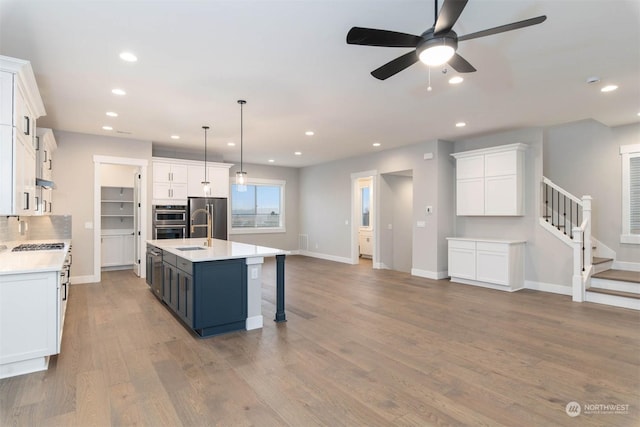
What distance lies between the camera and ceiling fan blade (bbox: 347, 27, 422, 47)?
2.10 meters

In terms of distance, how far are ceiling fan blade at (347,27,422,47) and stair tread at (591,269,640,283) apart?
5179 millimetres

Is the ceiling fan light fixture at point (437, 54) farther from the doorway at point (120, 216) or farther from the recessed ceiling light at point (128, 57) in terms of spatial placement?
the doorway at point (120, 216)

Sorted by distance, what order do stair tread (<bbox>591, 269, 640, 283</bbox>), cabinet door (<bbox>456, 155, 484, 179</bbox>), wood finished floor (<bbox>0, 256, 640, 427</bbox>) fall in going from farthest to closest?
cabinet door (<bbox>456, 155, 484, 179</bbox>)
stair tread (<bbox>591, 269, 640, 283</bbox>)
wood finished floor (<bbox>0, 256, 640, 427</bbox>)

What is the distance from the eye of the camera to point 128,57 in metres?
3.25

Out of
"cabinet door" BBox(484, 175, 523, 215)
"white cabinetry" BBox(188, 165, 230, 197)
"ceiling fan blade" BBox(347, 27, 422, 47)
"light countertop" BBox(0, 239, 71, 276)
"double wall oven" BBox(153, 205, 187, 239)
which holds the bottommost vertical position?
"light countertop" BBox(0, 239, 71, 276)

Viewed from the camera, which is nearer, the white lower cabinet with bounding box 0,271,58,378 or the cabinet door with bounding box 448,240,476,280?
the white lower cabinet with bounding box 0,271,58,378

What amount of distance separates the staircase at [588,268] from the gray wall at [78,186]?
8215mm

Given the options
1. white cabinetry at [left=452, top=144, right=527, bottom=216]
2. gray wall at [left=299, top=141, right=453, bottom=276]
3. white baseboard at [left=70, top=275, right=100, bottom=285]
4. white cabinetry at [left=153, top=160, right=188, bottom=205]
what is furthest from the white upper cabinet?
white cabinetry at [left=452, top=144, right=527, bottom=216]

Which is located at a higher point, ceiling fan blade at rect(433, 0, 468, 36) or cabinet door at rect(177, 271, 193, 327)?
ceiling fan blade at rect(433, 0, 468, 36)

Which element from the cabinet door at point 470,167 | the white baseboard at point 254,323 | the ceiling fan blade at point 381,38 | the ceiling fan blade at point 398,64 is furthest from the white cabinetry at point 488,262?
the ceiling fan blade at point 381,38

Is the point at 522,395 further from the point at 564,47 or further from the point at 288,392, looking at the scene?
the point at 564,47

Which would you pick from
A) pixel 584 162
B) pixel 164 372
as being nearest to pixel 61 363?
pixel 164 372

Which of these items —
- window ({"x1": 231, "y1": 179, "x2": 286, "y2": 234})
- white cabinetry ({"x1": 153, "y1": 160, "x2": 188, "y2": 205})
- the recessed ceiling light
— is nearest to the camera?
the recessed ceiling light

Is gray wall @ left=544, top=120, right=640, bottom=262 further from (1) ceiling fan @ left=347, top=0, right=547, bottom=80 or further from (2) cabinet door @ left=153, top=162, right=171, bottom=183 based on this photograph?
(2) cabinet door @ left=153, top=162, right=171, bottom=183
